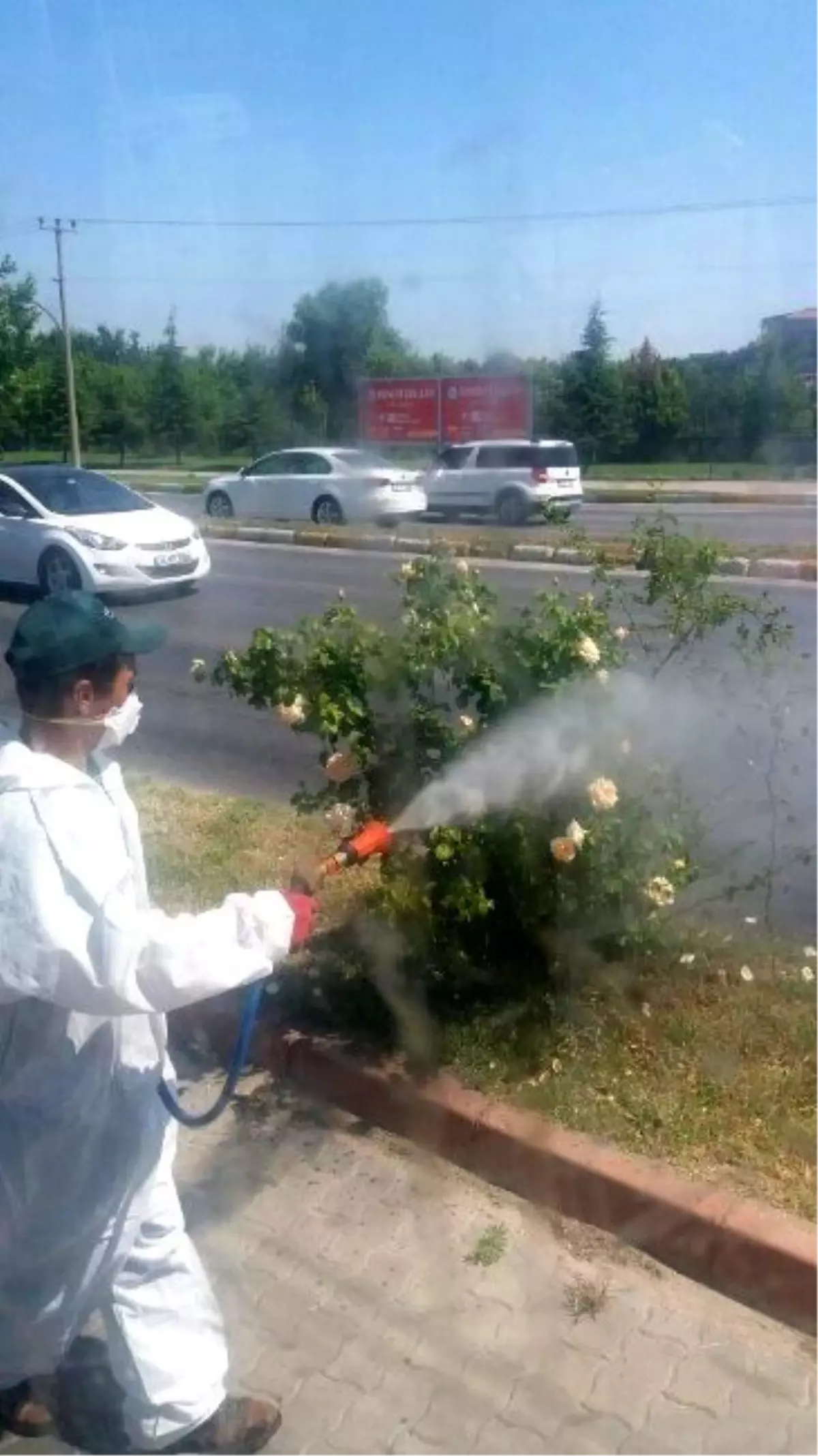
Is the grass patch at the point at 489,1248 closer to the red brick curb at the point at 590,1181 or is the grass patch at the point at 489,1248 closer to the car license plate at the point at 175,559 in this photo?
the red brick curb at the point at 590,1181

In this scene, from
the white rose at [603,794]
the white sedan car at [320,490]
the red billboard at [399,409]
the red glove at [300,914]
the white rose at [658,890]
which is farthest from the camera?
the white sedan car at [320,490]

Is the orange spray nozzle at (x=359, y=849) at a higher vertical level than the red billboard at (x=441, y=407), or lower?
lower

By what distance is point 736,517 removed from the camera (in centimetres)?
1518

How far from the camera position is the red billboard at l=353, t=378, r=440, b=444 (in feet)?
25.6

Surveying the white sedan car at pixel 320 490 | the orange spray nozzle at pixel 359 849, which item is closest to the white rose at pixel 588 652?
the orange spray nozzle at pixel 359 849

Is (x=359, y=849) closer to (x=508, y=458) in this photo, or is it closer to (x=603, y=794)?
(x=603, y=794)

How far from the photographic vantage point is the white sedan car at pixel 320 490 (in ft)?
45.6

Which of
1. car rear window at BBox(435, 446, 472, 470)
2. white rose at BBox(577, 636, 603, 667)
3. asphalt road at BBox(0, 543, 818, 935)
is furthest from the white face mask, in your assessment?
car rear window at BBox(435, 446, 472, 470)

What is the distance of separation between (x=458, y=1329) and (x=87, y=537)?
1188 cm

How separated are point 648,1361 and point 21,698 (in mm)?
1686

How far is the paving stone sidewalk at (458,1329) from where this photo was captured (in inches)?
106

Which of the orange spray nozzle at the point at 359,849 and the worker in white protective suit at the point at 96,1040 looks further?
the orange spray nozzle at the point at 359,849

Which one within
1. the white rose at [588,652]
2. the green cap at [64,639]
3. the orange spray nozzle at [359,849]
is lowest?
the orange spray nozzle at [359,849]

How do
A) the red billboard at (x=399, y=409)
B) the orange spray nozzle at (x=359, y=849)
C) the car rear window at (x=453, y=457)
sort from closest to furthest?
the orange spray nozzle at (x=359, y=849)
the red billboard at (x=399, y=409)
the car rear window at (x=453, y=457)
